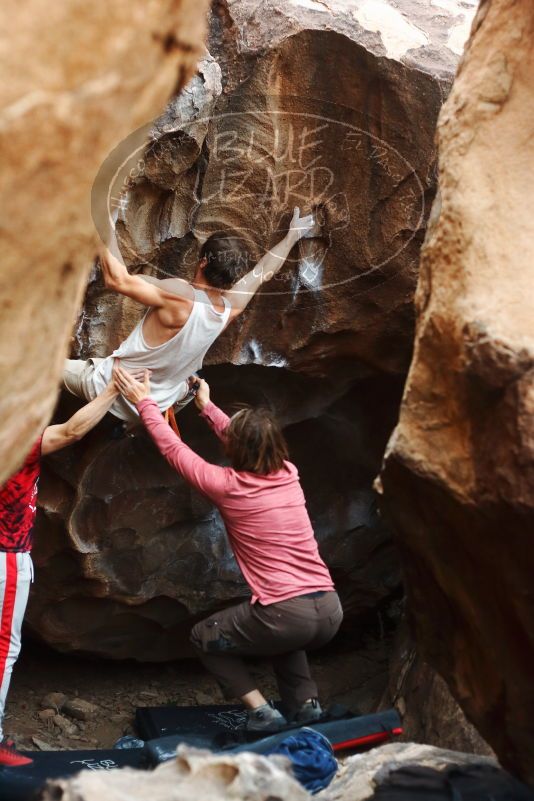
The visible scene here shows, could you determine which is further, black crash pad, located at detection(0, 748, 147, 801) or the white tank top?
the white tank top

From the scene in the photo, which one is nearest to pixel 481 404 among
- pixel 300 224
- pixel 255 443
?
pixel 255 443

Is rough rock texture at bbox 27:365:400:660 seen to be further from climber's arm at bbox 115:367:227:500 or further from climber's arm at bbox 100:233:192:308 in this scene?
climber's arm at bbox 100:233:192:308

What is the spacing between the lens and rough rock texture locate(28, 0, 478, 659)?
143 inches

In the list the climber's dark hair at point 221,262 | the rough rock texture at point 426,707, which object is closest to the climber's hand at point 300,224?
the climber's dark hair at point 221,262

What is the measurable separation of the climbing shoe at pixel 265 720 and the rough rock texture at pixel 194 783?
1.35 meters

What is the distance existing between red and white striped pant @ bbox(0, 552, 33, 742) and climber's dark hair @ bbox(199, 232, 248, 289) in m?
1.10

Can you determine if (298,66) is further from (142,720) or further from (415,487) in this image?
(142,720)

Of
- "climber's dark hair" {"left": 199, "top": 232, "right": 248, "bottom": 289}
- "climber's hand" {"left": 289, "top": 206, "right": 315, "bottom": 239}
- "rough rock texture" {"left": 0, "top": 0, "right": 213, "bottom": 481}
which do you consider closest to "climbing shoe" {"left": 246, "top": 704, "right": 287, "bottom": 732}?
"climber's dark hair" {"left": 199, "top": 232, "right": 248, "bottom": 289}

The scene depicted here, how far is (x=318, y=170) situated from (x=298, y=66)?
0.39 m

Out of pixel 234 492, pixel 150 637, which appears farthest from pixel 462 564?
pixel 150 637

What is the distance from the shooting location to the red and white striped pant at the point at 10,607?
3273mm

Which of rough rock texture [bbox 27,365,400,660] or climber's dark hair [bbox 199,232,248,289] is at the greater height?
climber's dark hair [bbox 199,232,248,289]

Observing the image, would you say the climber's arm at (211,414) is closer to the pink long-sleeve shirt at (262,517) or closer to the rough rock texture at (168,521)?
the pink long-sleeve shirt at (262,517)

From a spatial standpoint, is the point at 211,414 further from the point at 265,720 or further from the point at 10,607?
the point at 265,720
